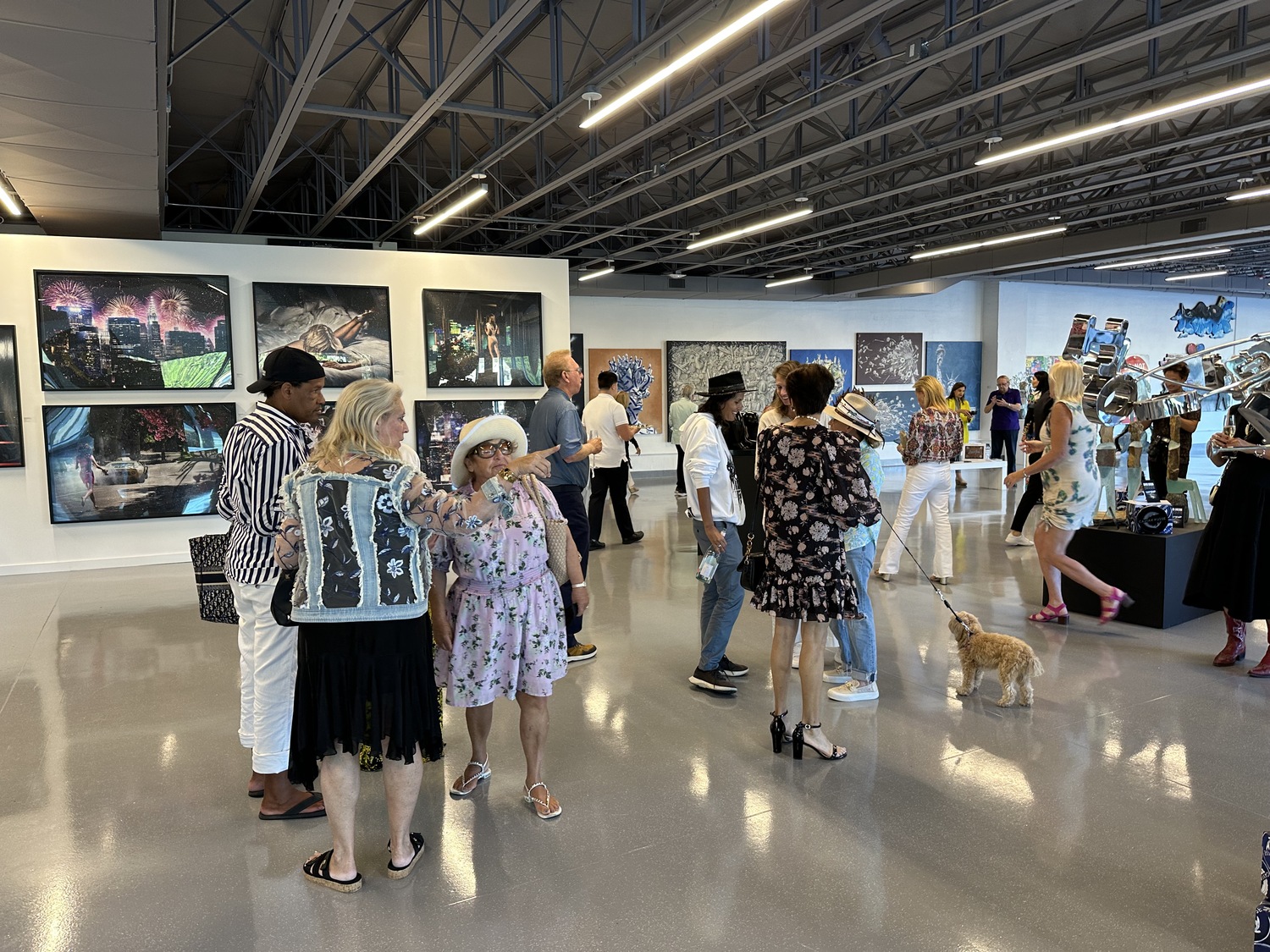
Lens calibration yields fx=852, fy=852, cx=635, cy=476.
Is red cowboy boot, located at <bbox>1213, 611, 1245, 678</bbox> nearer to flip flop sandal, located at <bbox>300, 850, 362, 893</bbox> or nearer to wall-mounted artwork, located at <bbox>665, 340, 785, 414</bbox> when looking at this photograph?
flip flop sandal, located at <bbox>300, 850, 362, 893</bbox>

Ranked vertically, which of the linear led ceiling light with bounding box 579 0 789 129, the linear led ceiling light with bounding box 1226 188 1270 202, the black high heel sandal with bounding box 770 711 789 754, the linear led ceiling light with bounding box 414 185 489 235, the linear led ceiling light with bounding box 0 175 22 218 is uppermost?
the linear led ceiling light with bounding box 1226 188 1270 202

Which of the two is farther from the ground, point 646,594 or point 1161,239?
point 1161,239

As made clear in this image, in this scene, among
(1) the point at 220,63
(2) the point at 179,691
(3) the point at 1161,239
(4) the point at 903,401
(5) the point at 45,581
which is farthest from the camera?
(4) the point at 903,401

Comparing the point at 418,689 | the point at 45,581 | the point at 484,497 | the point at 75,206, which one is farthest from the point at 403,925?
the point at 75,206

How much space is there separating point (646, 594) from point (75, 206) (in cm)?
636

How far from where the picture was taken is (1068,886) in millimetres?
2598

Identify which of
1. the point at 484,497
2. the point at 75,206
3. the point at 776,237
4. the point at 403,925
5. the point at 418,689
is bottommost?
the point at 403,925

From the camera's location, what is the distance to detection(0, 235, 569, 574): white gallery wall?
7555 millimetres

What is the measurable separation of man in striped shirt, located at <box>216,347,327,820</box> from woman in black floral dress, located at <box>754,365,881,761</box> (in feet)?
5.87

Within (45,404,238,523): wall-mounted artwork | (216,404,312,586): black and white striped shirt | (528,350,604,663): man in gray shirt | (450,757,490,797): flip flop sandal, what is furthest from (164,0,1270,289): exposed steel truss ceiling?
(450,757,490,797): flip flop sandal

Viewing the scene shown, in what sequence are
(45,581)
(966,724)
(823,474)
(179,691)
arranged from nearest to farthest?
1. (823,474)
2. (966,724)
3. (179,691)
4. (45,581)

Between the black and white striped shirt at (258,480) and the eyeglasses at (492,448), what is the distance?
0.66 meters

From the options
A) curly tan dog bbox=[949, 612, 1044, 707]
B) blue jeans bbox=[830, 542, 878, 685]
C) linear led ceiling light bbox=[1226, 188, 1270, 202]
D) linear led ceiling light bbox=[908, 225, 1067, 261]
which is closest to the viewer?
curly tan dog bbox=[949, 612, 1044, 707]

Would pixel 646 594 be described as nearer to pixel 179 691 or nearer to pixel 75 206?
pixel 179 691
